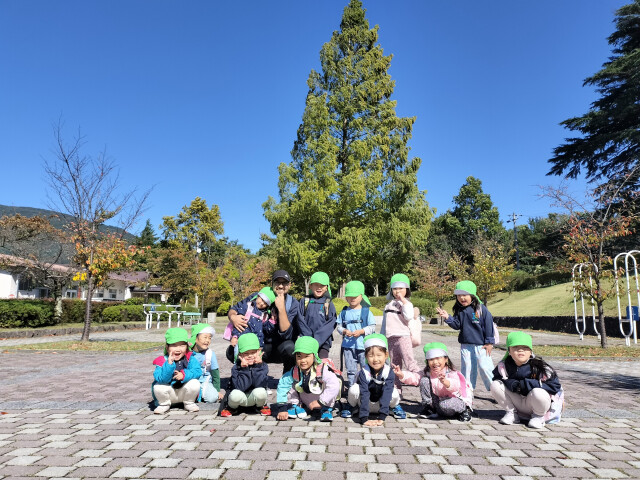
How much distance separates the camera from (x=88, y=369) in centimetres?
866

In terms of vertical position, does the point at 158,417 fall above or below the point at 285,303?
below

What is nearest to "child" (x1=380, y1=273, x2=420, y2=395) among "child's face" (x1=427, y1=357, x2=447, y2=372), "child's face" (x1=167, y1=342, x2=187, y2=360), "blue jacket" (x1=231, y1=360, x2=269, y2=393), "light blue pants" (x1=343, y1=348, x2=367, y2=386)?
"light blue pants" (x1=343, y1=348, x2=367, y2=386)

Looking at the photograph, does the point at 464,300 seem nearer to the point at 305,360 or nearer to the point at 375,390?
the point at 375,390

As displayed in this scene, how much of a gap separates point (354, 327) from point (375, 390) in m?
1.04

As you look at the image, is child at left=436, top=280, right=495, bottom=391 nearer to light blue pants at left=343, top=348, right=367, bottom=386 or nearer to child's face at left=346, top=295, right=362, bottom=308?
child's face at left=346, top=295, right=362, bottom=308

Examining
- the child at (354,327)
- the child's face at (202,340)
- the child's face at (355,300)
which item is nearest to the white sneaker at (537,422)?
the child at (354,327)

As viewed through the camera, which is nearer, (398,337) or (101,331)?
(398,337)

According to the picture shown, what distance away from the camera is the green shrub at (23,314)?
19.1 meters

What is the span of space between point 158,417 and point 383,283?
1935 inches

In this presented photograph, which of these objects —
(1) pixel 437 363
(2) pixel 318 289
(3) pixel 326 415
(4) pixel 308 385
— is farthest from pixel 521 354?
(2) pixel 318 289

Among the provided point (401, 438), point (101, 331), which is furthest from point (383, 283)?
point (401, 438)

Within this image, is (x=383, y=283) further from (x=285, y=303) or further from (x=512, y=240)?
(x=285, y=303)

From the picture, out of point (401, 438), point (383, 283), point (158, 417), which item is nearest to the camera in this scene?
point (401, 438)

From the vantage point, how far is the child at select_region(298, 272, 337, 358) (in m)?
5.54
